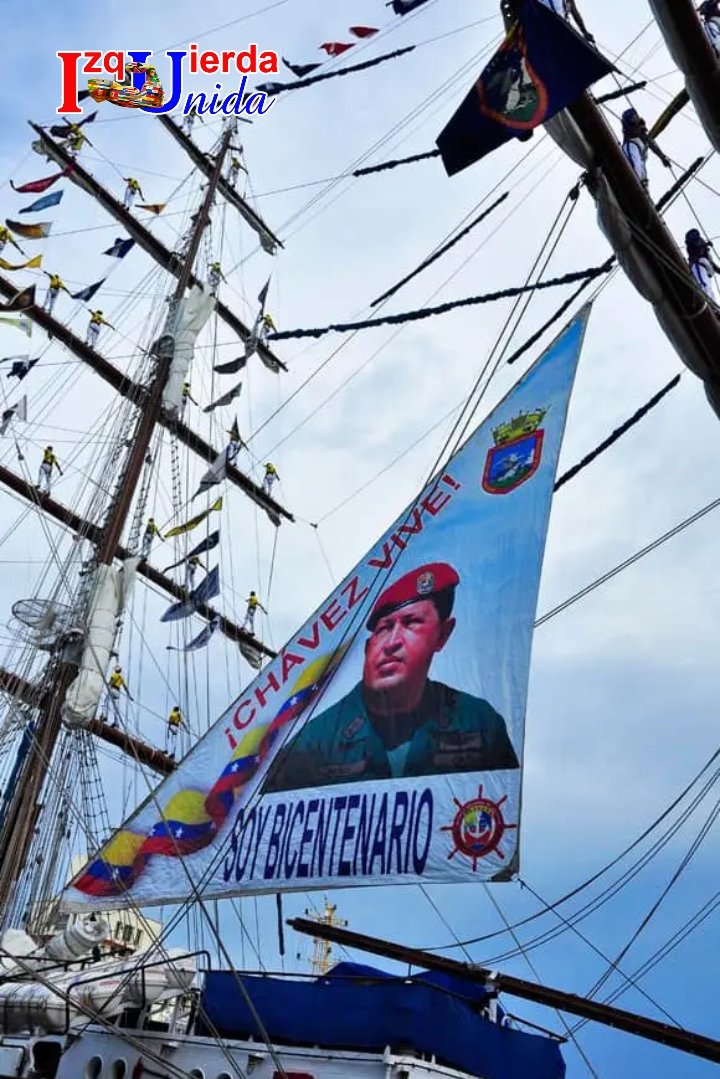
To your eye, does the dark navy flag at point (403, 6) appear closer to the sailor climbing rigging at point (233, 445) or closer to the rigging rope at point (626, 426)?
the rigging rope at point (626, 426)

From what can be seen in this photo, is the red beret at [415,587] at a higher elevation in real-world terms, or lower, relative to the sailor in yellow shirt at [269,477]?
lower

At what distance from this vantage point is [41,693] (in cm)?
2034

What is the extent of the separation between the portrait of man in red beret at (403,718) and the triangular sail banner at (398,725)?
11mm

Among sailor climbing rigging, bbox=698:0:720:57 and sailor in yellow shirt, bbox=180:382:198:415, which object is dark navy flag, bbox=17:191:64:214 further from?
sailor climbing rigging, bbox=698:0:720:57

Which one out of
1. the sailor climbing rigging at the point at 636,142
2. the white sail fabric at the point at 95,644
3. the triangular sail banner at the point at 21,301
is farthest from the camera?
the triangular sail banner at the point at 21,301

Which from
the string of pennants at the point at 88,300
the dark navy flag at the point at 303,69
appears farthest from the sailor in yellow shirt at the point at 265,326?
the dark navy flag at the point at 303,69

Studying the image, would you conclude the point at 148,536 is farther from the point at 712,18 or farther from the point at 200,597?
the point at 712,18

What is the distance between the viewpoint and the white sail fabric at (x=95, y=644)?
64.8ft

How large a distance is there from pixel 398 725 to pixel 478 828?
1123mm

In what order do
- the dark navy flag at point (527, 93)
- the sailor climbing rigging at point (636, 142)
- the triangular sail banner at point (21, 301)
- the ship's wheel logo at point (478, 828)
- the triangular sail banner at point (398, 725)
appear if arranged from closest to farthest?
the ship's wheel logo at point (478, 828) → the triangular sail banner at point (398, 725) → the dark navy flag at point (527, 93) → the sailor climbing rigging at point (636, 142) → the triangular sail banner at point (21, 301)

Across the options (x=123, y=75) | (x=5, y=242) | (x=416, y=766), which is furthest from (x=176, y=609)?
(x=416, y=766)

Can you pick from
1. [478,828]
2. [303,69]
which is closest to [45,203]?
[303,69]

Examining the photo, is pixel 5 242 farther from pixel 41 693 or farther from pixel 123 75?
pixel 41 693

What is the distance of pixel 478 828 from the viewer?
673cm
